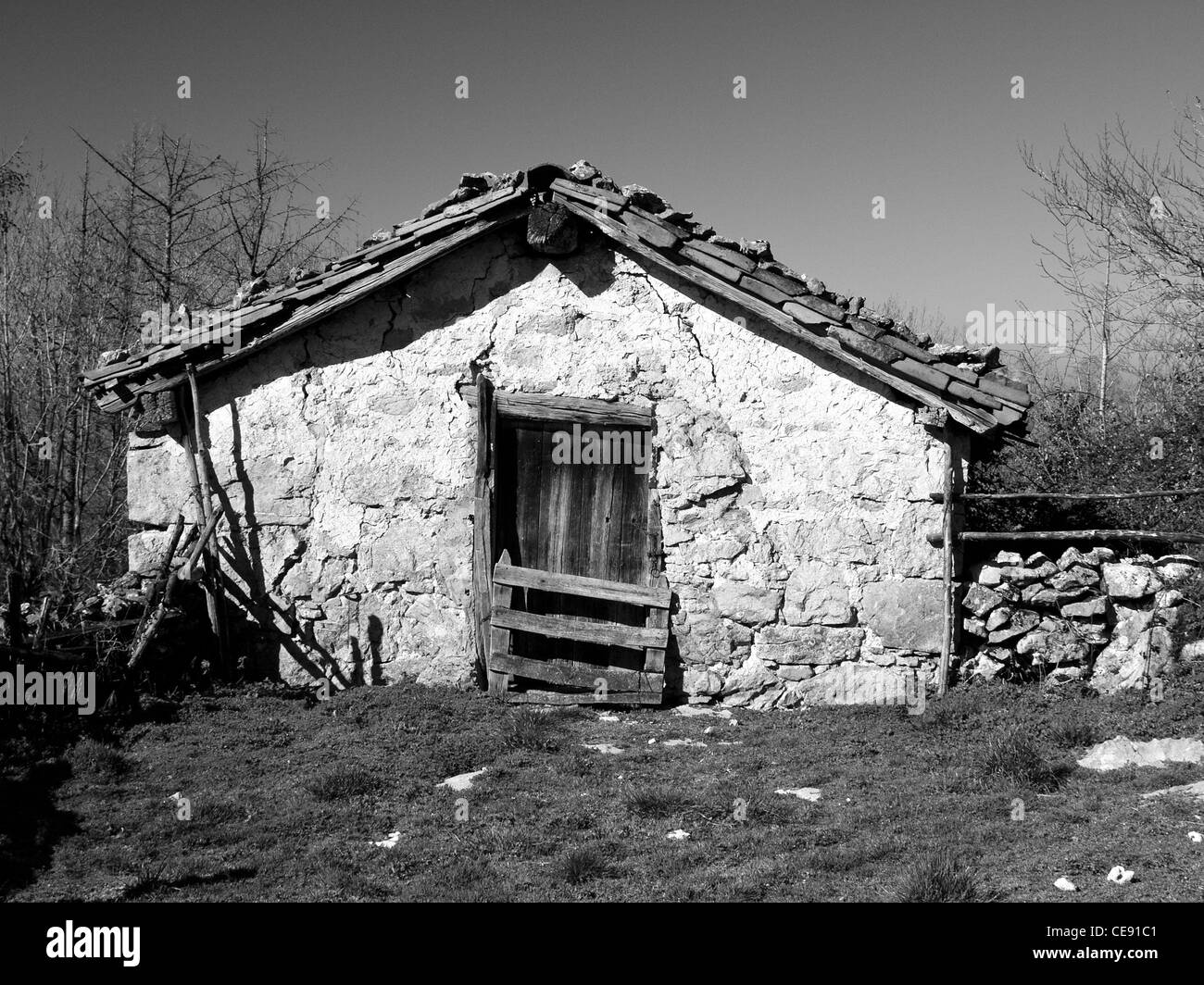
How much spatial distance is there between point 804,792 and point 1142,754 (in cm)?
200

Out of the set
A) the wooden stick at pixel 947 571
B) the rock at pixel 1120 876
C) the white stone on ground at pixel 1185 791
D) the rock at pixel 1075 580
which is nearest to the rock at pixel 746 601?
the wooden stick at pixel 947 571

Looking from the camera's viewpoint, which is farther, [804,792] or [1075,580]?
[1075,580]

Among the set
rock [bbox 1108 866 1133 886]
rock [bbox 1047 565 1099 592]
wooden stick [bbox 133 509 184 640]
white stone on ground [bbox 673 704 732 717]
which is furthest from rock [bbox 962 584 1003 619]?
wooden stick [bbox 133 509 184 640]

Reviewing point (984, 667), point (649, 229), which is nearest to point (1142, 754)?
point (984, 667)

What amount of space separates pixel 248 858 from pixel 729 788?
263 centimetres

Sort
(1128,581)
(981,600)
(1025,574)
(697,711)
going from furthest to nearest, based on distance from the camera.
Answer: (697,711), (1025,574), (981,600), (1128,581)

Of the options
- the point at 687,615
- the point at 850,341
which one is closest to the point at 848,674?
the point at 687,615

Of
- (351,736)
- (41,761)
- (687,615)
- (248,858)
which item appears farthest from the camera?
(687,615)

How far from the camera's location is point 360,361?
8031 mm

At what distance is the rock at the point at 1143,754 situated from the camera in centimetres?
585

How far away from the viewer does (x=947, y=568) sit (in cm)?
732

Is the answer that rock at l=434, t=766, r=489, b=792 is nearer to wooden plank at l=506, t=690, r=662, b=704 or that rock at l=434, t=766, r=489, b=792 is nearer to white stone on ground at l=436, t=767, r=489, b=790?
white stone on ground at l=436, t=767, r=489, b=790

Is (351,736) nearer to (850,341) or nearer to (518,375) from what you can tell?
(518,375)

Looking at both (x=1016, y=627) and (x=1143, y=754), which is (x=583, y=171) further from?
(x=1143, y=754)
